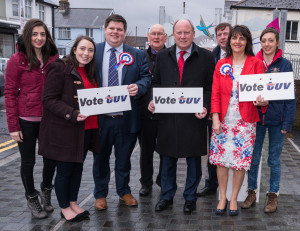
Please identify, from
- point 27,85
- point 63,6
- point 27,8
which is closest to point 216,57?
point 27,85

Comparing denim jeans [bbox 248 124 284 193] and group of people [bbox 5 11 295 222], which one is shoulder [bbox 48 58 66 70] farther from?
denim jeans [bbox 248 124 284 193]

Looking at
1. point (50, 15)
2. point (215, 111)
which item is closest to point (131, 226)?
point (215, 111)

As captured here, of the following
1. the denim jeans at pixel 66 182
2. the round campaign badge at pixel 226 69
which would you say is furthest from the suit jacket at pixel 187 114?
the denim jeans at pixel 66 182

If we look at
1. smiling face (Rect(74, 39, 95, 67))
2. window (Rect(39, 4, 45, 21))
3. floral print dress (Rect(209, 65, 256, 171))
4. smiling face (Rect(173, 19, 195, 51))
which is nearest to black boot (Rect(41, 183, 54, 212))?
smiling face (Rect(74, 39, 95, 67))

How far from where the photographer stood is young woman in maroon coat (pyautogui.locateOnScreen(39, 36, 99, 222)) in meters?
3.55

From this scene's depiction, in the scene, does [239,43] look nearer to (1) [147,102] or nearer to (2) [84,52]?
(1) [147,102]

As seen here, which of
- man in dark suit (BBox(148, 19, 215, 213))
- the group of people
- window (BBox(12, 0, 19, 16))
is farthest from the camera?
window (BBox(12, 0, 19, 16))

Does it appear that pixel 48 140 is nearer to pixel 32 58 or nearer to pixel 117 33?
pixel 32 58

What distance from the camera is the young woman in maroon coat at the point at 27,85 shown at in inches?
144

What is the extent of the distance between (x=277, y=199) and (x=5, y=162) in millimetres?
4597

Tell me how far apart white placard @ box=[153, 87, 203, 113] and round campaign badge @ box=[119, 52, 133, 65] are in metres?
0.48

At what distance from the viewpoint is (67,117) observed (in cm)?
353

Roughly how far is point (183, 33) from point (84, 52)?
114cm

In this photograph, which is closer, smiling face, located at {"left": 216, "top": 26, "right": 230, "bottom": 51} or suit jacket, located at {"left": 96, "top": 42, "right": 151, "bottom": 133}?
suit jacket, located at {"left": 96, "top": 42, "right": 151, "bottom": 133}
